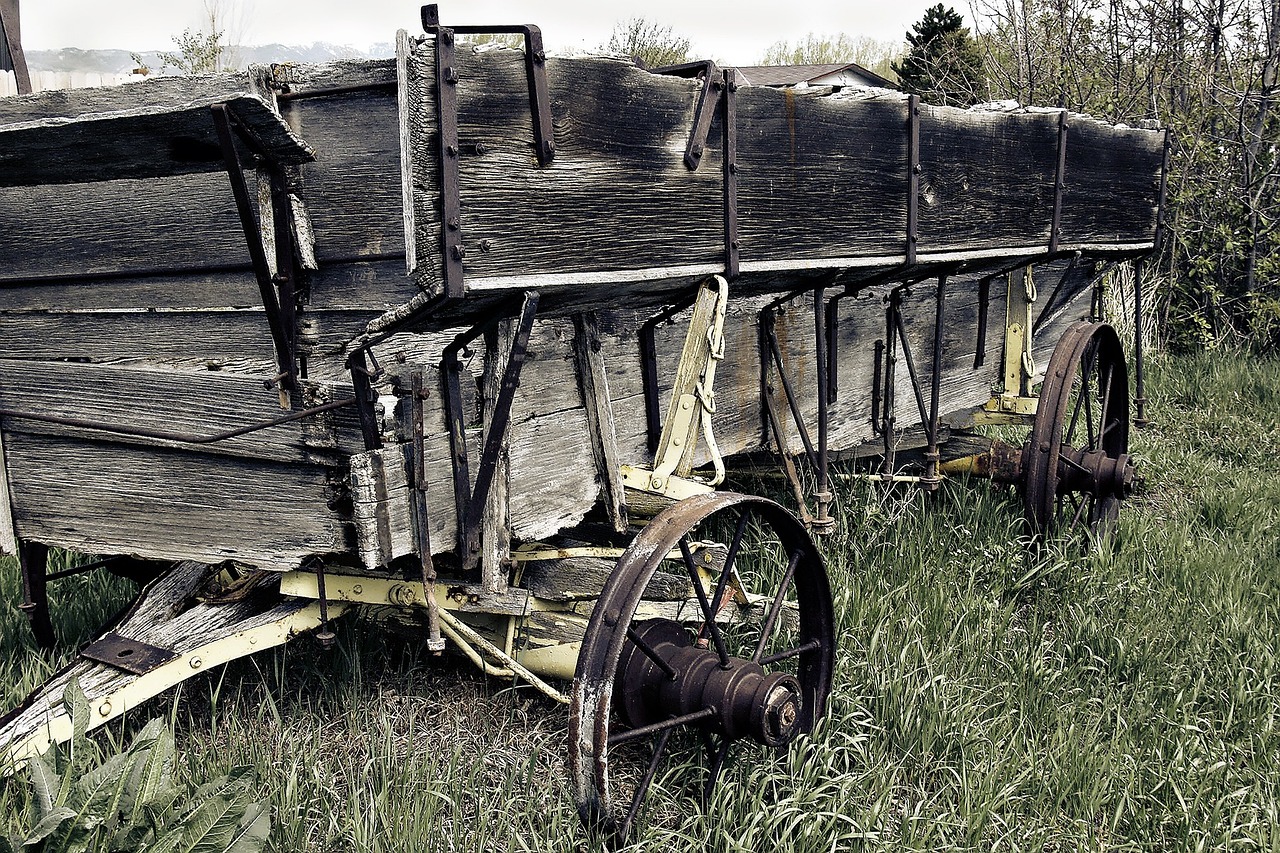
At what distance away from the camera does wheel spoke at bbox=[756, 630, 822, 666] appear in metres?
2.82

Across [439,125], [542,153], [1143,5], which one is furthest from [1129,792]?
[1143,5]

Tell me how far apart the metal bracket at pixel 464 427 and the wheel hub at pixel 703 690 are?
0.49 m

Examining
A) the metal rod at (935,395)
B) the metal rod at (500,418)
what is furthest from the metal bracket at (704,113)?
the metal rod at (935,395)

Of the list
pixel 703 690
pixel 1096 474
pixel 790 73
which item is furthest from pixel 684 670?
pixel 790 73

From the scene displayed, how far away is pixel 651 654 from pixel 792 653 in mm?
443

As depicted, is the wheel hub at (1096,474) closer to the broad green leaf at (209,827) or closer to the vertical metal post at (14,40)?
the broad green leaf at (209,827)

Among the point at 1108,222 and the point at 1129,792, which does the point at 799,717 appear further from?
the point at 1108,222

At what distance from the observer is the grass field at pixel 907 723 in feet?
8.98

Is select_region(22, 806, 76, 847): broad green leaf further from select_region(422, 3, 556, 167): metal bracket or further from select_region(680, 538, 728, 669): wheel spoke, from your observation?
select_region(422, 3, 556, 167): metal bracket

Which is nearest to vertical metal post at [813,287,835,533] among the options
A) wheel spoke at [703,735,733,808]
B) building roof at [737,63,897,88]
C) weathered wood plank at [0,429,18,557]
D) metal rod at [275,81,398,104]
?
wheel spoke at [703,735,733,808]

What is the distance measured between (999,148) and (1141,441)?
381 cm

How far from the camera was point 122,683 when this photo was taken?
2627 mm

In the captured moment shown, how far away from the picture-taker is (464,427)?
2.57 metres

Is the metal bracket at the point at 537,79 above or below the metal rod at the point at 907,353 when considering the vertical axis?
above
